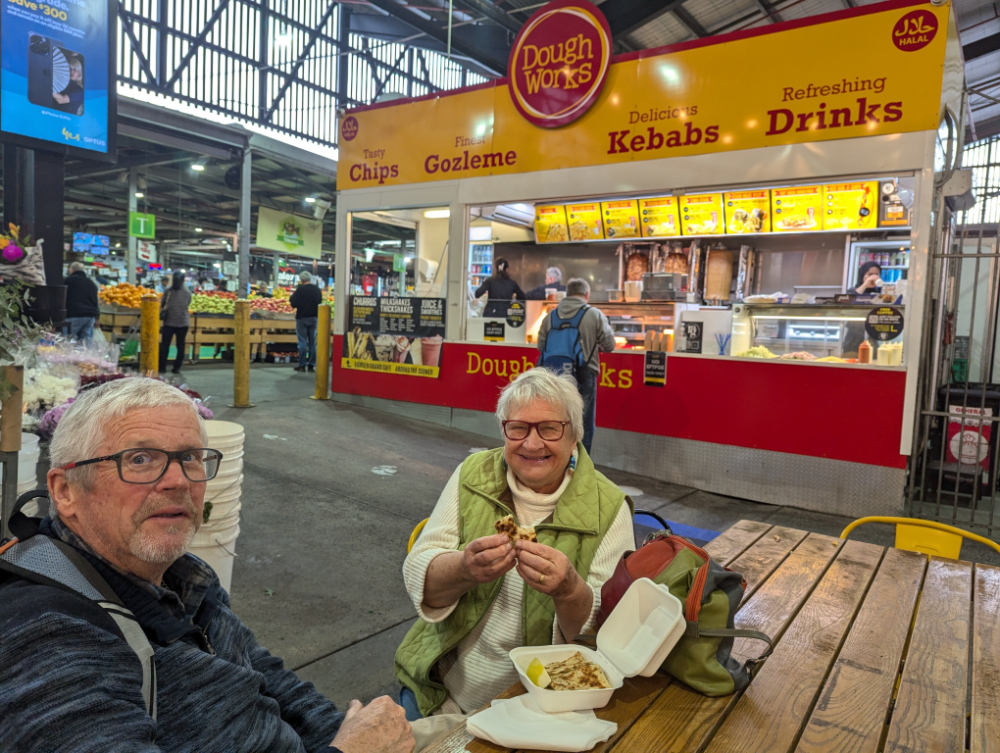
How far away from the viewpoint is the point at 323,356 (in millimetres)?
9203

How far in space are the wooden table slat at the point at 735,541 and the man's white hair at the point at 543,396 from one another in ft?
2.86

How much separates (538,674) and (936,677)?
3.47 ft

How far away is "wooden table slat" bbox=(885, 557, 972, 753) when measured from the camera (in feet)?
4.46

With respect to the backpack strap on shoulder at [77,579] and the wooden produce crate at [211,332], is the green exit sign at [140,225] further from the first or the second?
the backpack strap on shoulder at [77,579]

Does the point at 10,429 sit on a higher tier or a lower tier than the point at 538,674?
higher

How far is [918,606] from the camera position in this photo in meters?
2.08

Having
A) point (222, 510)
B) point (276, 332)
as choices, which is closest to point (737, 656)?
point (222, 510)

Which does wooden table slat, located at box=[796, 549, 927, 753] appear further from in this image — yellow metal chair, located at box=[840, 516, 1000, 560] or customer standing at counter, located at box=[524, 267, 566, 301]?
customer standing at counter, located at box=[524, 267, 566, 301]

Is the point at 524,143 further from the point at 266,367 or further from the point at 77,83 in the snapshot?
the point at 266,367

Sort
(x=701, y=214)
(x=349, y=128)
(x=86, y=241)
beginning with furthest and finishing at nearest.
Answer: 1. (x=86, y=241)
2. (x=349, y=128)
3. (x=701, y=214)

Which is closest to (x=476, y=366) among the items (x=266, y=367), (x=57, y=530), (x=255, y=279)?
(x=57, y=530)

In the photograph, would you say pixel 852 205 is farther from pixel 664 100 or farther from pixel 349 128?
pixel 349 128

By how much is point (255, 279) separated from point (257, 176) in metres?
13.2

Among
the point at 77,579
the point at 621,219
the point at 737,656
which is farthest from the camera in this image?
the point at 621,219
